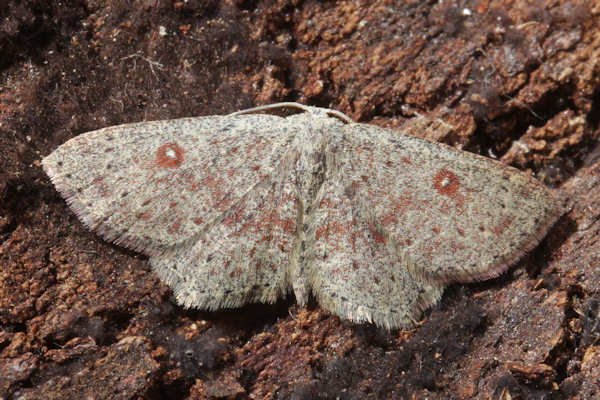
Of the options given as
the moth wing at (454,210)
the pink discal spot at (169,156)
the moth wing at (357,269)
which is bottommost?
the moth wing at (357,269)

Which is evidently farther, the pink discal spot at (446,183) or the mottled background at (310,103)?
the pink discal spot at (446,183)

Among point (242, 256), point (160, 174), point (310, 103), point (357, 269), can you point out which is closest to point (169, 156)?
point (160, 174)

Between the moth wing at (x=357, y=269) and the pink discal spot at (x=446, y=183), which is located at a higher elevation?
the pink discal spot at (x=446, y=183)

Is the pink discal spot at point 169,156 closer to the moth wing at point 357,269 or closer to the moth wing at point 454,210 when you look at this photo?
the moth wing at point 357,269

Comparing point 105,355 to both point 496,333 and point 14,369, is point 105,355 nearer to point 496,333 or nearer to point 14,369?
point 14,369

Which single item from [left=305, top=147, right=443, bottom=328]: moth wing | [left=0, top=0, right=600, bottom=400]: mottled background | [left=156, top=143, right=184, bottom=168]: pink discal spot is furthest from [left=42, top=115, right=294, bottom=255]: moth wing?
[left=305, top=147, right=443, bottom=328]: moth wing

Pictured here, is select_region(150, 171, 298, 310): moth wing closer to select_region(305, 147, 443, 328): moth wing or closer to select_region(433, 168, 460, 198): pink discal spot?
select_region(305, 147, 443, 328): moth wing

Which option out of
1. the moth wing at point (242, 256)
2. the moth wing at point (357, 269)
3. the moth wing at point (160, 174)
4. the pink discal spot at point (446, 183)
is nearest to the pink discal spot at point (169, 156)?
the moth wing at point (160, 174)

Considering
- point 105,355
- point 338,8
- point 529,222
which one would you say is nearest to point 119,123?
point 105,355
